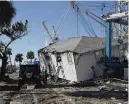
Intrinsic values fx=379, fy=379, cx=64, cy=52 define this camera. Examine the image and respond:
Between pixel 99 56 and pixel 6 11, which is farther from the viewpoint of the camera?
pixel 99 56

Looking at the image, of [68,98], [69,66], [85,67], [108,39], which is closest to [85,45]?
[108,39]

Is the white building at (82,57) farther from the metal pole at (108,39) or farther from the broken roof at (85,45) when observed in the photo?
the metal pole at (108,39)

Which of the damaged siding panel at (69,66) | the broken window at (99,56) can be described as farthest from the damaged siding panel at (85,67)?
the broken window at (99,56)

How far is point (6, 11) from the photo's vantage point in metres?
31.4

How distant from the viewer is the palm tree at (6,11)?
31.3m

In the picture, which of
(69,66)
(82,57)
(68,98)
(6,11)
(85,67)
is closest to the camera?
(68,98)

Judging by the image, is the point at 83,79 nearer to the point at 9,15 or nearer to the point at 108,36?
the point at 108,36

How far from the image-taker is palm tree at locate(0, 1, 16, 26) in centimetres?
3134

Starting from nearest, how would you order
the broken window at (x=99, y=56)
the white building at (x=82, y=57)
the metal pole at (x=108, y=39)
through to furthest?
the white building at (x=82, y=57) < the metal pole at (x=108, y=39) < the broken window at (x=99, y=56)

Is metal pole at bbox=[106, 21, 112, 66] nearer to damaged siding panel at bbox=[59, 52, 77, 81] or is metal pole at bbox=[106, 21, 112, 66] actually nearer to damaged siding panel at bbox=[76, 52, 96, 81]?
damaged siding panel at bbox=[76, 52, 96, 81]

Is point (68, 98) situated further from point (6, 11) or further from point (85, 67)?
point (85, 67)

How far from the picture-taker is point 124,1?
160ft

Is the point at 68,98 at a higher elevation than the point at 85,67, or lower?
lower

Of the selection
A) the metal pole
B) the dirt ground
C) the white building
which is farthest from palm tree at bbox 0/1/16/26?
the metal pole
